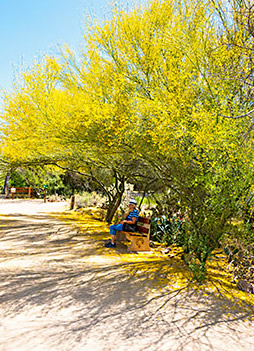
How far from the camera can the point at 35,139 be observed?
8.22m

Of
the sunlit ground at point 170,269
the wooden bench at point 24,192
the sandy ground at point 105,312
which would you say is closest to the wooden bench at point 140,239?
the sunlit ground at point 170,269

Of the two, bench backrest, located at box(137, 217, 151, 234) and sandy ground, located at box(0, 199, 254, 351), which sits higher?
bench backrest, located at box(137, 217, 151, 234)

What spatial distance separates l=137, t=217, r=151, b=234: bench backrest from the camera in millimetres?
7680

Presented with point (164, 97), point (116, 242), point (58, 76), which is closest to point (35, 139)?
point (58, 76)

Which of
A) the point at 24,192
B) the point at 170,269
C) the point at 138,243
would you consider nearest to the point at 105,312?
the point at 170,269

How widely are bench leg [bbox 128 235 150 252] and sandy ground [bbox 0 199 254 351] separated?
48.2 inches

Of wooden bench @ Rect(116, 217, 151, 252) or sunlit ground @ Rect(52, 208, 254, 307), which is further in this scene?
wooden bench @ Rect(116, 217, 151, 252)

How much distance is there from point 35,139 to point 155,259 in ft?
13.1

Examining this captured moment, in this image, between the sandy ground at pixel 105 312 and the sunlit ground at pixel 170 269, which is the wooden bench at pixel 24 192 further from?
the sandy ground at pixel 105 312

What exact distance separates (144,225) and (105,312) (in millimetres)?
3912

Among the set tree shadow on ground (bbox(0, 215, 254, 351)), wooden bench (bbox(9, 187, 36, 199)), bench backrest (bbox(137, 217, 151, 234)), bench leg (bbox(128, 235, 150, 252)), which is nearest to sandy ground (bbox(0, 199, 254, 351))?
tree shadow on ground (bbox(0, 215, 254, 351))

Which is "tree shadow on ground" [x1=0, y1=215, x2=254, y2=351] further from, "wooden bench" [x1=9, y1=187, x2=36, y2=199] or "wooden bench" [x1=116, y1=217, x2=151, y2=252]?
"wooden bench" [x1=9, y1=187, x2=36, y2=199]

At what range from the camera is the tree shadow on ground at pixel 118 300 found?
11.6ft

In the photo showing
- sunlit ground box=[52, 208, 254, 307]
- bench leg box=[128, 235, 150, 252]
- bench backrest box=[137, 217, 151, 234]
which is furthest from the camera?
bench backrest box=[137, 217, 151, 234]
